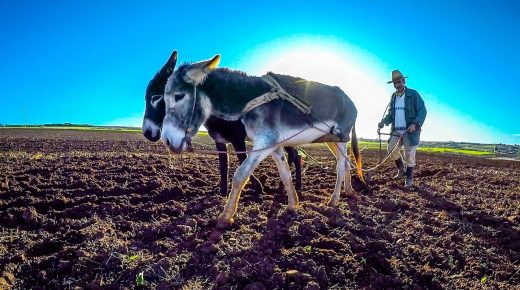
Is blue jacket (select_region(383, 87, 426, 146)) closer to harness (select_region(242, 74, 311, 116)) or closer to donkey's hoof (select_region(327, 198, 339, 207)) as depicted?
donkey's hoof (select_region(327, 198, 339, 207))

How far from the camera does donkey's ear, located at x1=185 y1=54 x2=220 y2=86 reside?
4684 millimetres

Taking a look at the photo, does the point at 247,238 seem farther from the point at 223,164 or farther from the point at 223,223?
the point at 223,164

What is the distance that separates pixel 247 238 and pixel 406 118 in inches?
223

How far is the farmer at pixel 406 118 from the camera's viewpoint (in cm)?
845

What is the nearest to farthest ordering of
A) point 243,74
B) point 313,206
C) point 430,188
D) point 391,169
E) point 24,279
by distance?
point 24,279 → point 243,74 → point 313,206 → point 430,188 → point 391,169

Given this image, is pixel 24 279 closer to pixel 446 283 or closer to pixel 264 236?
pixel 264 236

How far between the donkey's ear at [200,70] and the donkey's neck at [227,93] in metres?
0.13

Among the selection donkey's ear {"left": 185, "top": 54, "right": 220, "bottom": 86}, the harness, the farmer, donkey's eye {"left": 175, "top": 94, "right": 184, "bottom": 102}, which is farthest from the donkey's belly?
the farmer

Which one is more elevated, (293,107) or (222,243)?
(293,107)

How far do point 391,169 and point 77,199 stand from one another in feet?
30.5

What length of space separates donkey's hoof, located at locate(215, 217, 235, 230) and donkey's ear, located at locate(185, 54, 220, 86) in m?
1.75

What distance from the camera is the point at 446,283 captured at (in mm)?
3555

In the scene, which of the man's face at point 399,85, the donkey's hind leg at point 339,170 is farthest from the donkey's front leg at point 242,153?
the man's face at point 399,85

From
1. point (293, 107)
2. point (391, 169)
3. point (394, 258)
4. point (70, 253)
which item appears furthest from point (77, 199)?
point (391, 169)
